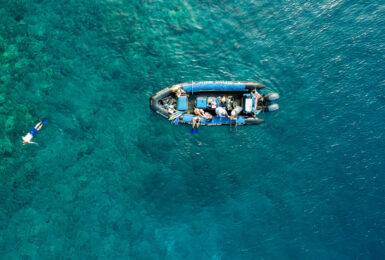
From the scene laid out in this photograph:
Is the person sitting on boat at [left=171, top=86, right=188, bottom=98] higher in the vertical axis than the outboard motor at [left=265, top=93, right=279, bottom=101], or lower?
higher

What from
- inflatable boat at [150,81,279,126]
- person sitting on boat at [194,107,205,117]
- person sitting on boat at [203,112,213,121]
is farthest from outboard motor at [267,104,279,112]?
person sitting on boat at [194,107,205,117]

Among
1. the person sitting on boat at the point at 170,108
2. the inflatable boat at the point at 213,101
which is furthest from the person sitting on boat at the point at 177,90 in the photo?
the person sitting on boat at the point at 170,108

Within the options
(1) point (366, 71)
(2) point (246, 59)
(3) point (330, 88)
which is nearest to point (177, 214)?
(2) point (246, 59)

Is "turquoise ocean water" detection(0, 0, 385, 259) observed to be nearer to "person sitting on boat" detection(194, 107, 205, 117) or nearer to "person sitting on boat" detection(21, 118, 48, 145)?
"person sitting on boat" detection(21, 118, 48, 145)

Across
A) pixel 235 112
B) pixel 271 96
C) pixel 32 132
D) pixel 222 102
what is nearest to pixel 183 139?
pixel 222 102

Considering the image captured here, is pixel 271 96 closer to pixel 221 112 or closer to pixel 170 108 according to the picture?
pixel 221 112

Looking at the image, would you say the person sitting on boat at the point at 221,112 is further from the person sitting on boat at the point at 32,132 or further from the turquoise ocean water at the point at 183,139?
the person sitting on boat at the point at 32,132
